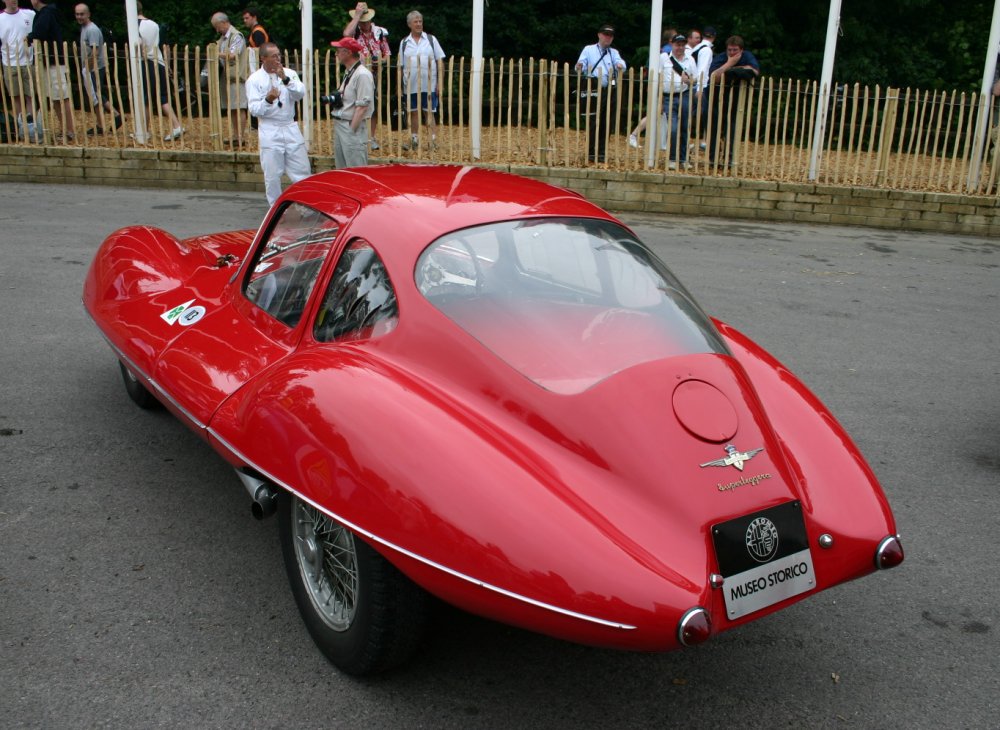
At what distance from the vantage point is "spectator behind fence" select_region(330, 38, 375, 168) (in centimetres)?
1046

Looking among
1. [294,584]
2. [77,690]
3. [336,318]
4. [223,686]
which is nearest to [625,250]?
[336,318]

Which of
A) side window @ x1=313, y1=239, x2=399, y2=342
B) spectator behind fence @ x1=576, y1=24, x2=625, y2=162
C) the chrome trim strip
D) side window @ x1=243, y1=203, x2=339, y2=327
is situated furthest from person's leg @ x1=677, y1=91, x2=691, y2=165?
the chrome trim strip

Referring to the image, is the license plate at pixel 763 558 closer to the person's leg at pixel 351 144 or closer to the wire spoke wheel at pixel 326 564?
the wire spoke wheel at pixel 326 564

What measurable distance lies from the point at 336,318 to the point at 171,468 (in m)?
1.50

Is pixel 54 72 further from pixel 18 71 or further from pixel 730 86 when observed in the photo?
pixel 730 86

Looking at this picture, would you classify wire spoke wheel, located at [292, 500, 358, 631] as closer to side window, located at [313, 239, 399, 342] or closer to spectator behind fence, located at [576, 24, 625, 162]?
side window, located at [313, 239, 399, 342]

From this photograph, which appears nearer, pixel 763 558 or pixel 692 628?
pixel 692 628

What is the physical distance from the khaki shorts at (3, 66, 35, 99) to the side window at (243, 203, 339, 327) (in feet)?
34.5

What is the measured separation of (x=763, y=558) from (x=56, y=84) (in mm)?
12926

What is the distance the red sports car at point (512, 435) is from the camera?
2.62 meters

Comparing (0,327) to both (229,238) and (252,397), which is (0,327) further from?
(252,397)

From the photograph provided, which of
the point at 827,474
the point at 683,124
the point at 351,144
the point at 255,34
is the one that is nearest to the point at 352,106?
the point at 351,144

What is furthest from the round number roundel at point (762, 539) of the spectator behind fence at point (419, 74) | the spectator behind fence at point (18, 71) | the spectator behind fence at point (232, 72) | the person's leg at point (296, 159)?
the spectator behind fence at point (18, 71)

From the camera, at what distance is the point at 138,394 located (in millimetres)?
5156
